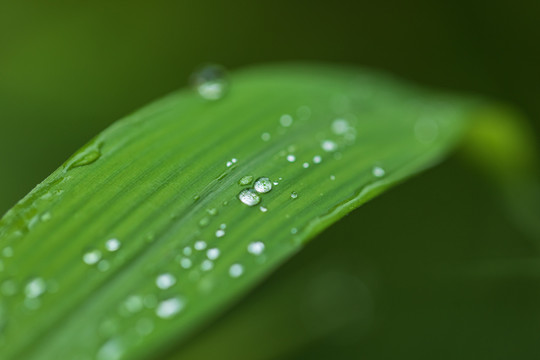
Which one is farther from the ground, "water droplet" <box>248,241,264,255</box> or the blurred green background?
the blurred green background

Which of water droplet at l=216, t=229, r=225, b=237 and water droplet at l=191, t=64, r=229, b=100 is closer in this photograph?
water droplet at l=216, t=229, r=225, b=237

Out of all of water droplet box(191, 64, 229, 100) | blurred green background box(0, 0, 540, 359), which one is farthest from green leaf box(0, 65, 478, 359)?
blurred green background box(0, 0, 540, 359)

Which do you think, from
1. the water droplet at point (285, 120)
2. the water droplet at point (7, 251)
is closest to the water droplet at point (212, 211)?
the water droplet at point (7, 251)

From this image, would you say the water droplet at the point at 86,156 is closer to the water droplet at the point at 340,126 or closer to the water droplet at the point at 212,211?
the water droplet at the point at 212,211

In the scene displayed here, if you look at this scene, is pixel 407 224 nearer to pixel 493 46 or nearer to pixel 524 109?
pixel 524 109

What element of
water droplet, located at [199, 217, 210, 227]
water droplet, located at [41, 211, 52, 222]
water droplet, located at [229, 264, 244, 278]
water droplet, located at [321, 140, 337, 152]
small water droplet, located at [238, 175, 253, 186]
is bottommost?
water droplet, located at [229, 264, 244, 278]

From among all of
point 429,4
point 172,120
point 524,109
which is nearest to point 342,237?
point 524,109

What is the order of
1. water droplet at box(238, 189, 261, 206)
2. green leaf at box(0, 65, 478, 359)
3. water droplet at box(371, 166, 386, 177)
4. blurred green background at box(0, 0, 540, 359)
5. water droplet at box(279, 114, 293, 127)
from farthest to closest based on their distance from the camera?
blurred green background at box(0, 0, 540, 359) → water droplet at box(279, 114, 293, 127) → water droplet at box(371, 166, 386, 177) → water droplet at box(238, 189, 261, 206) → green leaf at box(0, 65, 478, 359)

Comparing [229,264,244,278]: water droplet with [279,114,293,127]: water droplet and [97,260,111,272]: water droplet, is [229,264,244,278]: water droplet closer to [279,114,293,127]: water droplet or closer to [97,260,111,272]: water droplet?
[97,260,111,272]: water droplet
